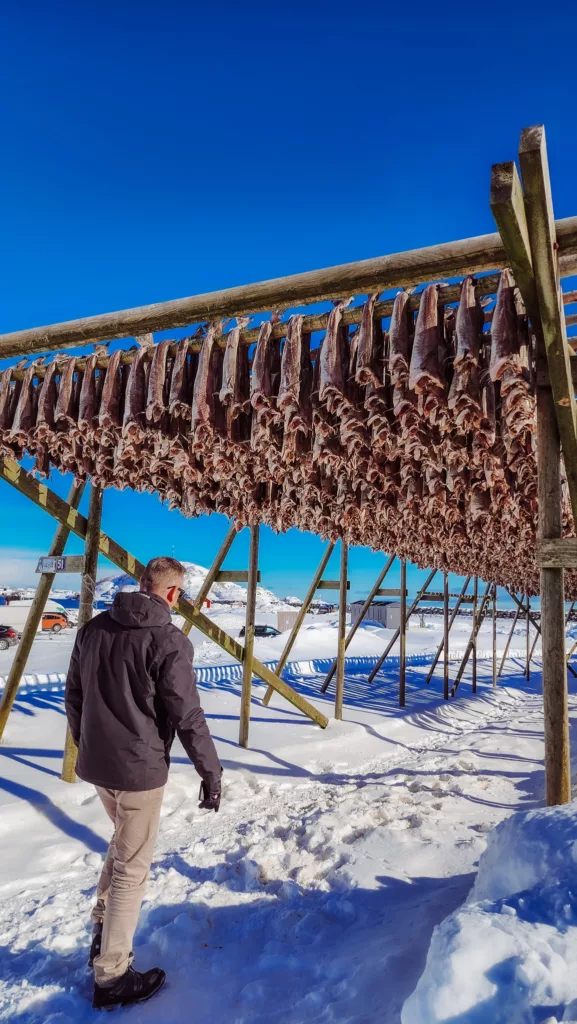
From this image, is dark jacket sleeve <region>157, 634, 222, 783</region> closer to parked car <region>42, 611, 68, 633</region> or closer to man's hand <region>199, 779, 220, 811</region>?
man's hand <region>199, 779, 220, 811</region>

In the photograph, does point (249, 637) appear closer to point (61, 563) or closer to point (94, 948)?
point (61, 563)

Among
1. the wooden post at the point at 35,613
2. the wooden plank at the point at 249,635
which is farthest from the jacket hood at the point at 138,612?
the wooden plank at the point at 249,635

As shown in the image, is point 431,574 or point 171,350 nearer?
point 171,350

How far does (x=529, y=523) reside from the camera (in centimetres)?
813

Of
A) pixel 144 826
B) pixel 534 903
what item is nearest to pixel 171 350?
pixel 144 826

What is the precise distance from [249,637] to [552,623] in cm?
545

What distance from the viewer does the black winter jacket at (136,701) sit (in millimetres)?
2727

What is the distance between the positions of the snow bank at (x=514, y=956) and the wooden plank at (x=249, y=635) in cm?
579

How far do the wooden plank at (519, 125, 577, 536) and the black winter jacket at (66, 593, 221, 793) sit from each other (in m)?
2.34

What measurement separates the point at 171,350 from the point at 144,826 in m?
3.02

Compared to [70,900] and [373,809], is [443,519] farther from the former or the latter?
[70,900]

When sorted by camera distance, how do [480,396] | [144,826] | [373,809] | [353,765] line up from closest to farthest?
[144,826] < [480,396] < [373,809] < [353,765]

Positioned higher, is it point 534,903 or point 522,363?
point 522,363

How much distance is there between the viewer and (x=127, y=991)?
261 centimetres
